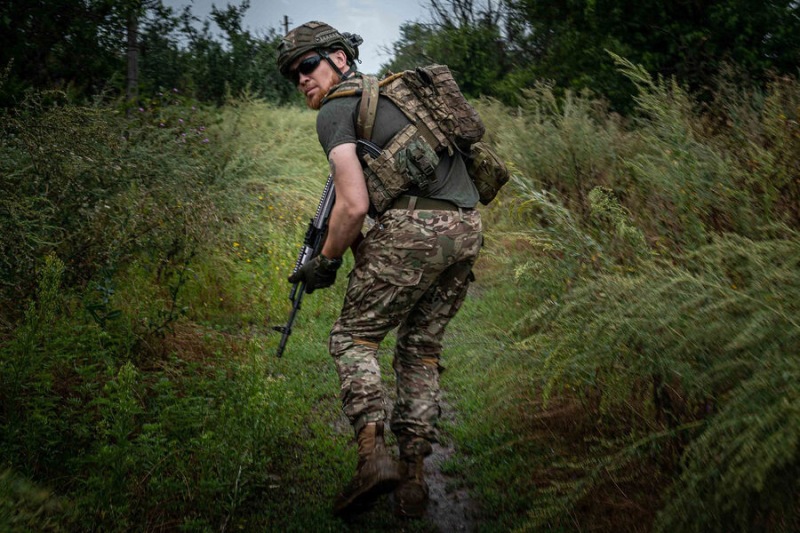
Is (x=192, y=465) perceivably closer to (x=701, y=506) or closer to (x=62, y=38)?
(x=701, y=506)

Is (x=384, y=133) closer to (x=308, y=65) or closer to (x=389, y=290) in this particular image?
(x=308, y=65)

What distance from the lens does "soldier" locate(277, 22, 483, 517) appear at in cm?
262

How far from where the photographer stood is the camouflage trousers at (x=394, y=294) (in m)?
2.69

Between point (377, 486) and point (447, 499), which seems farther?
point (447, 499)

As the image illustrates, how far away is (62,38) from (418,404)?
6749mm

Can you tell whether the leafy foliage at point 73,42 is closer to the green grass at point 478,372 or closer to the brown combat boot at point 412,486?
the green grass at point 478,372

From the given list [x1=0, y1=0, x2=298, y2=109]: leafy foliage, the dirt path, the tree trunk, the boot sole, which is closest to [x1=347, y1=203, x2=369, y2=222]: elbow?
the boot sole

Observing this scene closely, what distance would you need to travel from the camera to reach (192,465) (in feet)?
9.03

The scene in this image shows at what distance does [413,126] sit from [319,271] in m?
0.88

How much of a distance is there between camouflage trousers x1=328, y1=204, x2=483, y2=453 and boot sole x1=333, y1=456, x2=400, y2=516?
9.6 inches

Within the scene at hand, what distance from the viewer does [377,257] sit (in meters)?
2.73

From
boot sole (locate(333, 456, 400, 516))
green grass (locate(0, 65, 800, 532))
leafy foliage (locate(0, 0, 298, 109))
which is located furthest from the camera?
leafy foliage (locate(0, 0, 298, 109))

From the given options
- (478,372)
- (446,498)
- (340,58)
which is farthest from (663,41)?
(446,498)

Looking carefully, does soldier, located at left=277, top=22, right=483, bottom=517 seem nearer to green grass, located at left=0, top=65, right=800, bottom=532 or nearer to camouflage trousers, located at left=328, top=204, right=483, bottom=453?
camouflage trousers, located at left=328, top=204, right=483, bottom=453
